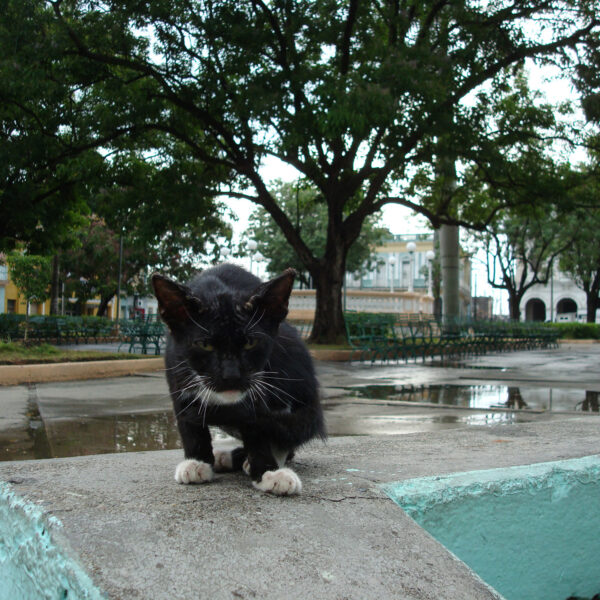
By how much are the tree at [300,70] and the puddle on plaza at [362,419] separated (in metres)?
5.66

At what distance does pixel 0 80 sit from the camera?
42.4 ft

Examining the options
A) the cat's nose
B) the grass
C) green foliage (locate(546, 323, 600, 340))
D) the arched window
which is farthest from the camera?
the arched window

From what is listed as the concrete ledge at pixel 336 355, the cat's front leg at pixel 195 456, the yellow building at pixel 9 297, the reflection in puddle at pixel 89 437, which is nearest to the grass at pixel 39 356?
the reflection in puddle at pixel 89 437

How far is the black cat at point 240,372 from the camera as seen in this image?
7.21 ft

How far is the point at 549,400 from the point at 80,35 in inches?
502

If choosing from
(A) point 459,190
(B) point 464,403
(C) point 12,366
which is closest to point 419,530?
(B) point 464,403

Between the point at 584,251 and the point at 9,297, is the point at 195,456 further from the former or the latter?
the point at 9,297

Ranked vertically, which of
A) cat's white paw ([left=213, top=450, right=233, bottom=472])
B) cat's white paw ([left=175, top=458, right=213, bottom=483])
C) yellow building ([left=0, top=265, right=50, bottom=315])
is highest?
yellow building ([left=0, top=265, right=50, bottom=315])

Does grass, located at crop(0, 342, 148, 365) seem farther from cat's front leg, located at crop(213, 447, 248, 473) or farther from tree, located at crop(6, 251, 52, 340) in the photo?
tree, located at crop(6, 251, 52, 340)

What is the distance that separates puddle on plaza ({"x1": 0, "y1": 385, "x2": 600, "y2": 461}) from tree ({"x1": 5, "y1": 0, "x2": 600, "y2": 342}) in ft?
18.6

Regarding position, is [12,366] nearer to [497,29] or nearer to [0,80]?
[0,80]

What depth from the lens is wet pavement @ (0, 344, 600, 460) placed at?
221 inches

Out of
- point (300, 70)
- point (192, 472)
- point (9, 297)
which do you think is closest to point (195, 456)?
point (192, 472)

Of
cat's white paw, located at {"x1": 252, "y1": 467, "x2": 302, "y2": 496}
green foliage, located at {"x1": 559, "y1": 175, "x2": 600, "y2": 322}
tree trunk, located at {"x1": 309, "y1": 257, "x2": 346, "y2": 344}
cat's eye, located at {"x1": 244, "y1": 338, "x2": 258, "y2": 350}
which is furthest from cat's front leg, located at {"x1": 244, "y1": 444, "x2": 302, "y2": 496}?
green foliage, located at {"x1": 559, "y1": 175, "x2": 600, "y2": 322}
